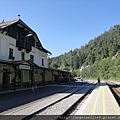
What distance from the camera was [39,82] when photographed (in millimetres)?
36250

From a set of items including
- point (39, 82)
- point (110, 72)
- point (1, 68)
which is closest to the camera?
point (1, 68)

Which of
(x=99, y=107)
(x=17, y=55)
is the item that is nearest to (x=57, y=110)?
(x=99, y=107)

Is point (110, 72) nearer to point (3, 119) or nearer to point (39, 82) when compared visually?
point (39, 82)

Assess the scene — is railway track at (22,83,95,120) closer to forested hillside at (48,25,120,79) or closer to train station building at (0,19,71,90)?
train station building at (0,19,71,90)

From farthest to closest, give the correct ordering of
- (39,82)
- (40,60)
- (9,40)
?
(40,60)
(39,82)
(9,40)

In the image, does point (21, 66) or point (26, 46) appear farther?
point (26, 46)

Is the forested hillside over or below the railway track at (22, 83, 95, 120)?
over

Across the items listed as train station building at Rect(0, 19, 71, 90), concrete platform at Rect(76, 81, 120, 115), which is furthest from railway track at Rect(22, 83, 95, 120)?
train station building at Rect(0, 19, 71, 90)

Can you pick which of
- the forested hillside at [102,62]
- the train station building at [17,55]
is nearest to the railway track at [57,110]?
the train station building at [17,55]

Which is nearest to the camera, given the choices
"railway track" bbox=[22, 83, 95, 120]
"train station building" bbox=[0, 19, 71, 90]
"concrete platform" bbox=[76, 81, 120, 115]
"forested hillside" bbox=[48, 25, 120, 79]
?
"railway track" bbox=[22, 83, 95, 120]

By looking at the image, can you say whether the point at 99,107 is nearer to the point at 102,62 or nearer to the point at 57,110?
the point at 57,110

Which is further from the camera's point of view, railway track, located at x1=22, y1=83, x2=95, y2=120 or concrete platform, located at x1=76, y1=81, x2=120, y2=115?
concrete platform, located at x1=76, y1=81, x2=120, y2=115

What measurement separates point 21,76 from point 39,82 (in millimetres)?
7884

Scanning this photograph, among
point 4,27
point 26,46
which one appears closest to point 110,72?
point 26,46
